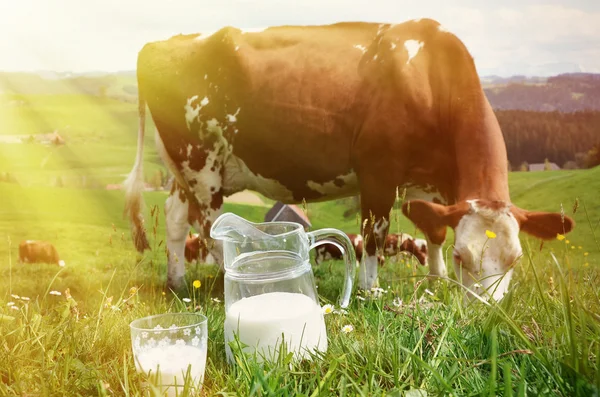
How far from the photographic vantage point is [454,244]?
2.13m

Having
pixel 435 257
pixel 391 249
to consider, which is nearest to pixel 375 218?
pixel 435 257

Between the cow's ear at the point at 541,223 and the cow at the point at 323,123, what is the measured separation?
176mm

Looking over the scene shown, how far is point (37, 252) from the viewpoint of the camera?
3.62 m

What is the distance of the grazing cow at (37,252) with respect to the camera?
3.58 meters

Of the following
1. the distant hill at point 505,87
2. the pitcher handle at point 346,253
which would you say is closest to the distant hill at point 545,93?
the distant hill at point 505,87

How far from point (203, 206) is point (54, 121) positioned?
57.7 inches

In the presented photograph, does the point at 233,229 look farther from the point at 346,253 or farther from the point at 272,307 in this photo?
the point at 346,253

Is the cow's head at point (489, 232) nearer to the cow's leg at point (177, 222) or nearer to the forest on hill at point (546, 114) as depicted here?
the forest on hill at point (546, 114)

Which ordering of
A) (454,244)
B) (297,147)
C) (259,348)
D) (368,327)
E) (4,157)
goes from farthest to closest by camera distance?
(4,157)
(297,147)
(454,244)
(368,327)
(259,348)

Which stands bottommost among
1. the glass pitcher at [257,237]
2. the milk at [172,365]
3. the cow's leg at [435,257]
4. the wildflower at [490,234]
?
the cow's leg at [435,257]

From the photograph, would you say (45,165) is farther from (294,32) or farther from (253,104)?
(294,32)

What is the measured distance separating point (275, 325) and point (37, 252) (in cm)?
282

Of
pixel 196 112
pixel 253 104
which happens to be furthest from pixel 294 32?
pixel 196 112

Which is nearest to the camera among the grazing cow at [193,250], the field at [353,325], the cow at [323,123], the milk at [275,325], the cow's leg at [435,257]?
the field at [353,325]
